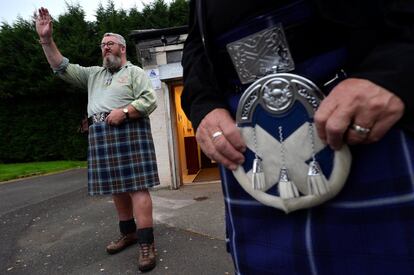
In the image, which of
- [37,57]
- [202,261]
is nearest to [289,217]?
[202,261]

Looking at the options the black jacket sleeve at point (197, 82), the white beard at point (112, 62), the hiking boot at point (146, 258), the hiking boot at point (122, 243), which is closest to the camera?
the black jacket sleeve at point (197, 82)

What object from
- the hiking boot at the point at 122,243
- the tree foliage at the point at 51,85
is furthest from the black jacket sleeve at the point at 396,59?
the tree foliage at the point at 51,85

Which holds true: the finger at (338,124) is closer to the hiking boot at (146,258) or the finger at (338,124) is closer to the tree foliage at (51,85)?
the hiking boot at (146,258)

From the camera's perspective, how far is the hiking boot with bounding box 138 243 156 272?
2.78m

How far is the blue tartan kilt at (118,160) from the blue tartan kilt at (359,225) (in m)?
2.13

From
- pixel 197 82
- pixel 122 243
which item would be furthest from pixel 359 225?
pixel 122 243

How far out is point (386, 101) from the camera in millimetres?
723

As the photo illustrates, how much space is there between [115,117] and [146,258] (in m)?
1.08

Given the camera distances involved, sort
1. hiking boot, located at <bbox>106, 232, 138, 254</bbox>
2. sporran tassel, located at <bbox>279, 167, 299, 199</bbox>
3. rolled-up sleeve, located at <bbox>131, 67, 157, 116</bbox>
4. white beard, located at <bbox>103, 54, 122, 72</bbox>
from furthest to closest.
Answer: hiking boot, located at <bbox>106, 232, 138, 254</bbox> → white beard, located at <bbox>103, 54, 122, 72</bbox> → rolled-up sleeve, located at <bbox>131, 67, 157, 116</bbox> → sporran tassel, located at <bbox>279, 167, 299, 199</bbox>

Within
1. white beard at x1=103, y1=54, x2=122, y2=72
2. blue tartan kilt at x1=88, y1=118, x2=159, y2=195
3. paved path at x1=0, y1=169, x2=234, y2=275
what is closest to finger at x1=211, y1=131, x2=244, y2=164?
paved path at x1=0, y1=169, x2=234, y2=275

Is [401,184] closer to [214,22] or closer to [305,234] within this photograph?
[305,234]

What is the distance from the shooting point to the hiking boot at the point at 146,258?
2.78 metres

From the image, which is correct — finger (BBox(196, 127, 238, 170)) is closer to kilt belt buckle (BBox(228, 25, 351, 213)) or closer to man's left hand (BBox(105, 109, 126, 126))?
kilt belt buckle (BBox(228, 25, 351, 213))

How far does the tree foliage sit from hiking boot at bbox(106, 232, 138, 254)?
12.9 metres
